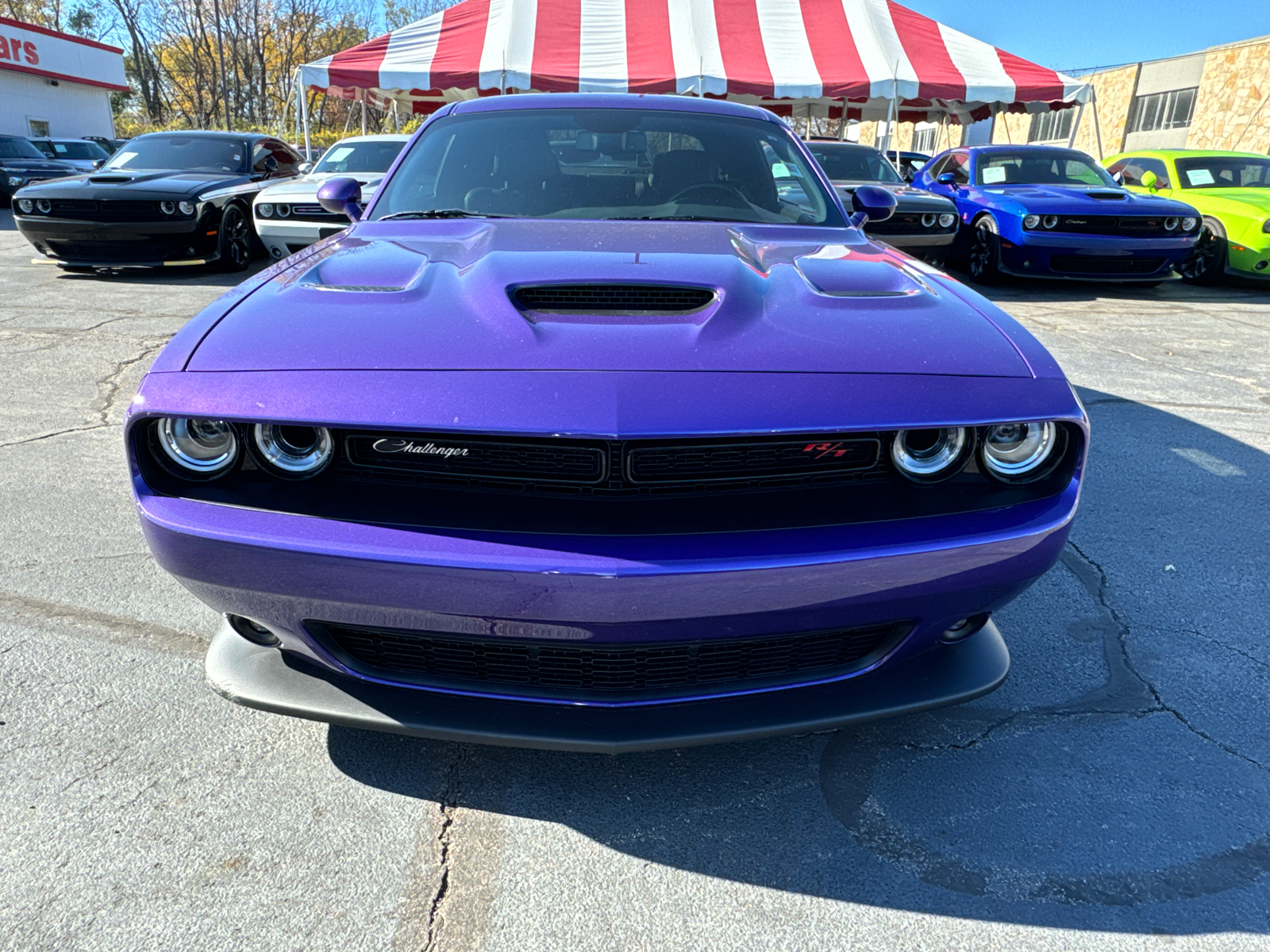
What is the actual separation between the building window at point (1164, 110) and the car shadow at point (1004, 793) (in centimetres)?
3081

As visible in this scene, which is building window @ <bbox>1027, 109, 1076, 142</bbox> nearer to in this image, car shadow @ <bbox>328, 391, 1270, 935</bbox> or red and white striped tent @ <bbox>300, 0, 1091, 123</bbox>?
red and white striped tent @ <bbox>300, 0, 1091, 123</bbox>

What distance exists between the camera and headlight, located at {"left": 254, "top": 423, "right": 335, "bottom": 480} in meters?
1.59

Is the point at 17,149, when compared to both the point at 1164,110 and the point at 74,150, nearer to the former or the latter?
the point at 74,150

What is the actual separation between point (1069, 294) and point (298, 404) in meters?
8.91

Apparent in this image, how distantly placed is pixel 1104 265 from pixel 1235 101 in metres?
21.9

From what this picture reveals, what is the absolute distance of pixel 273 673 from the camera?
1714mm

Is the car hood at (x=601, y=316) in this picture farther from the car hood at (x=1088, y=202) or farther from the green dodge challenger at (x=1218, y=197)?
the green dodge challenger at (x=1218, y=197)

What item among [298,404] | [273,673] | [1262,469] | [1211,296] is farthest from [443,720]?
[1211,296]

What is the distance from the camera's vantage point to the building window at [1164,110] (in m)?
26.9

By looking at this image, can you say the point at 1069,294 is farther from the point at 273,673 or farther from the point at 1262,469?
the point at 273,673

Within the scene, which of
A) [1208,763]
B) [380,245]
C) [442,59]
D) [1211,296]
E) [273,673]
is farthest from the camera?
[442,59]

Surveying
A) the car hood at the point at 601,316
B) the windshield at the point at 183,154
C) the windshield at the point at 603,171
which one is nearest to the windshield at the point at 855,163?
the windshield at the point at 183,154

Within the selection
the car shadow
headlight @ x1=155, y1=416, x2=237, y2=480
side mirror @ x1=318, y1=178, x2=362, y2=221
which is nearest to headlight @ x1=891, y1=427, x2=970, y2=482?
the car shadow

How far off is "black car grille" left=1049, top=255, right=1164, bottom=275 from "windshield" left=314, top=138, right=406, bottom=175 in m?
6.25
